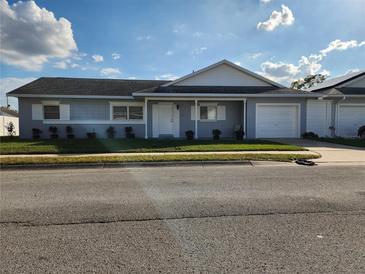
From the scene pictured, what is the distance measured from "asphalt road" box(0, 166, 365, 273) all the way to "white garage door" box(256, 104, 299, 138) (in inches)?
435

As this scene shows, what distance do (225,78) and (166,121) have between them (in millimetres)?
4894

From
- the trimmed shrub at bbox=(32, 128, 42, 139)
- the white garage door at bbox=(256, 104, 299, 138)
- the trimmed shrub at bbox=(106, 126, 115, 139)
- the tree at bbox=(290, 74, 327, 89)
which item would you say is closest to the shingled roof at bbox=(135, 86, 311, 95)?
the white garage door at bbox=(256, 104, 299, 138)

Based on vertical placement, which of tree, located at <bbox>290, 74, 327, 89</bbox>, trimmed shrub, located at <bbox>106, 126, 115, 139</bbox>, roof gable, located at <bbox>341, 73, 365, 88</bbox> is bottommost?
trimmed shrub, located at <bbox>106, 126, 115, 139</bbox>

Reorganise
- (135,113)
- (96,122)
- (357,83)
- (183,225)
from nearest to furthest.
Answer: (183,225)
(96,122)
(135,113)
(357,83)

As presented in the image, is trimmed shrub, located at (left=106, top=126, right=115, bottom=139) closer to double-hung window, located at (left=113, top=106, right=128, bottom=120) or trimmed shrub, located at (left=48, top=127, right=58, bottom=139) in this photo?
double-hung window, located at (left=113, top=106, right=128, bottom=120)

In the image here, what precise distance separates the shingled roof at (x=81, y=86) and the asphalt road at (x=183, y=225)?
472 inches

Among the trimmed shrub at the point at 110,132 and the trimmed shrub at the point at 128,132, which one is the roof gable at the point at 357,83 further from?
the trimmed shrub at the point at 110,132

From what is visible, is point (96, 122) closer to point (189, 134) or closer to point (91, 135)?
point (91, 135)

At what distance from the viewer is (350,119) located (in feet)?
64.3

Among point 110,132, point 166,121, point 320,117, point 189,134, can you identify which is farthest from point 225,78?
point 110,132

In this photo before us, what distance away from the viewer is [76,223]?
445 centimetres

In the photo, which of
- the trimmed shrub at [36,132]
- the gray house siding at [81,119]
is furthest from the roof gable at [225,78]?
the trimmed shrub at [36,132]

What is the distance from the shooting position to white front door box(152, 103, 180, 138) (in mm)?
19078

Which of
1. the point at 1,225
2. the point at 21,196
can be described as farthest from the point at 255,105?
the point at 1,225
